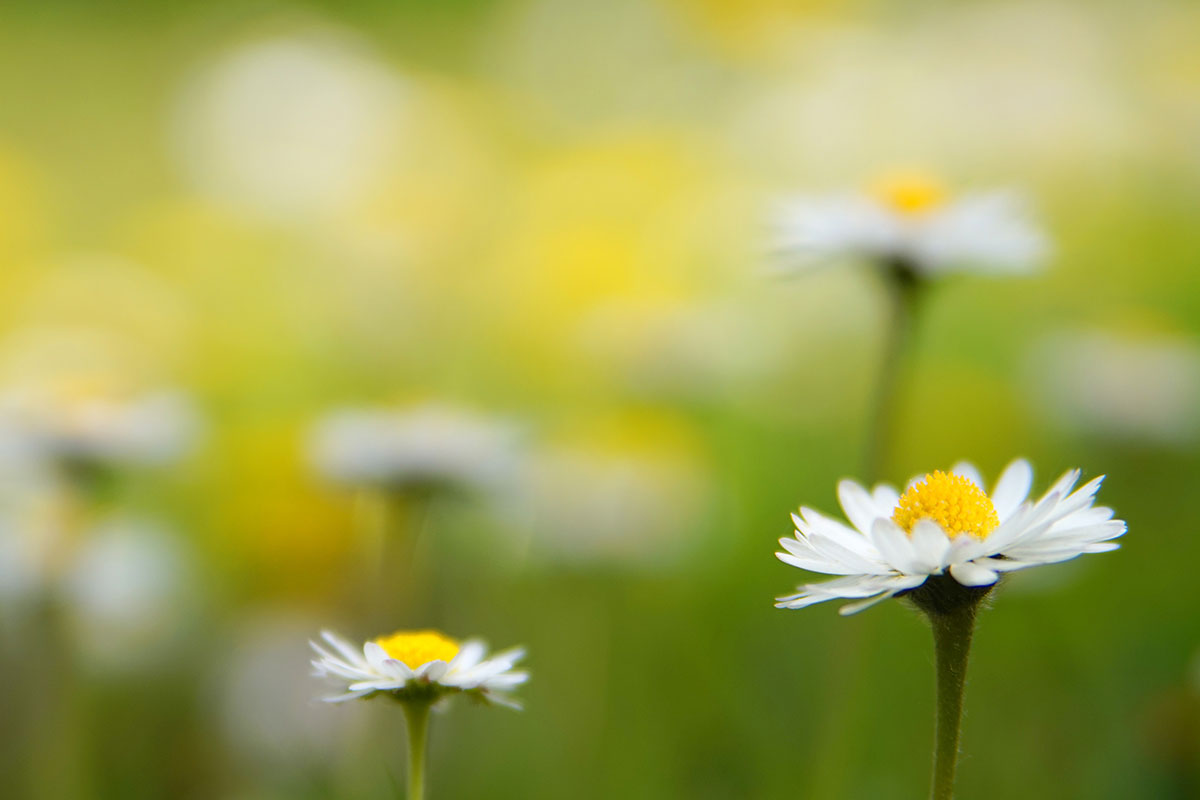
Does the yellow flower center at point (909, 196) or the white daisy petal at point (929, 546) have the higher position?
the yellow flower center at point (909, 196)

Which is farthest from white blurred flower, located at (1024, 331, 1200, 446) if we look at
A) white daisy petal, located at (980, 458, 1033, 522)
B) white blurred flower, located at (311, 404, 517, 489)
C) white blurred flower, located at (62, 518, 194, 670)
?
white blurred flower, located at (62, 518, 194, 670)

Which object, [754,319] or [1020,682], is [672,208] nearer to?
[754,319]

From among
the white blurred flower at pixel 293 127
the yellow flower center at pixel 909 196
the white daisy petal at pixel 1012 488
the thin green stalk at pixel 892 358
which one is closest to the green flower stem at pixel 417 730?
the white daisy petal at pixel 1012 488

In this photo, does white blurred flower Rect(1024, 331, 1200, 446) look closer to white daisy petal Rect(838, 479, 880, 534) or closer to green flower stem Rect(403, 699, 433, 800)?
white daisy petal Rect(838, 479, 880, 534)

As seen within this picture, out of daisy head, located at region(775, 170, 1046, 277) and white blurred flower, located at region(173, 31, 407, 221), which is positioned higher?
white blurred flower, located at region(173, 31, 407, 221)

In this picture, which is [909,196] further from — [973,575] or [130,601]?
[130,601]

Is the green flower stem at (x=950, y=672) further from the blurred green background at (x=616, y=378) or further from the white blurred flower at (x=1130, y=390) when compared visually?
the white blurred flower at (x=1130, y=390)

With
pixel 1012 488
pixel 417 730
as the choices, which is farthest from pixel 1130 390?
pixel 417 730
